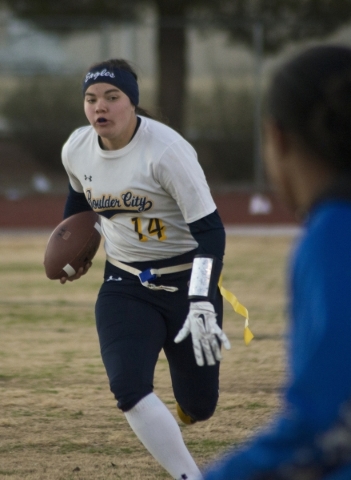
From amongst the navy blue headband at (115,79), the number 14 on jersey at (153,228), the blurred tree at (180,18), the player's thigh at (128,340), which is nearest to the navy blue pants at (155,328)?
the player's thigh at (128,340)

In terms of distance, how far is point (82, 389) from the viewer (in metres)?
5.94

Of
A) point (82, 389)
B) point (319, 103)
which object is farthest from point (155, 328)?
point (319, 103)

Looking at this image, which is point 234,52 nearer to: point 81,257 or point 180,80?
point 180,80

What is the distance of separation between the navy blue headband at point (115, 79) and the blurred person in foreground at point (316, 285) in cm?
248

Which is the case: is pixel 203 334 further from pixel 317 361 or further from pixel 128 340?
pixel 317 361

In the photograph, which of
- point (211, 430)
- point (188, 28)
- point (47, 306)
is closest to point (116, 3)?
point (188, 28)

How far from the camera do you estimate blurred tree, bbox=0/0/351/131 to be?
57.9 feet

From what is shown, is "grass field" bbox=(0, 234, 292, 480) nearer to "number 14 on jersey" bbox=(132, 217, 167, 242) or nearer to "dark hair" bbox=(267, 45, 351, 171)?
"number 14 on jersey" bbox=(132, 217, 167, 242)

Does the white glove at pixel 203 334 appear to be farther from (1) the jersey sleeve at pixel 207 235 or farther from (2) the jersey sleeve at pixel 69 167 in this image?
(2) the jersey sleeve at pixel 69 167

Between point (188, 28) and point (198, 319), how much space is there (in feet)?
48.3

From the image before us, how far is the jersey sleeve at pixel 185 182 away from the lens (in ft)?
12.9

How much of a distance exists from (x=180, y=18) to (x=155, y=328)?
15.3 m

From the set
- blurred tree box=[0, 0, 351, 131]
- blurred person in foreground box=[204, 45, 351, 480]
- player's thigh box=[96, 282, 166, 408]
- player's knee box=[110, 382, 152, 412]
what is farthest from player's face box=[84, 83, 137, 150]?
blurred tree box=[0, 0, 351, 131]

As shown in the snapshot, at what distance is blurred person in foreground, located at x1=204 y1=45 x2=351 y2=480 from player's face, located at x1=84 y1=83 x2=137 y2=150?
239cm
